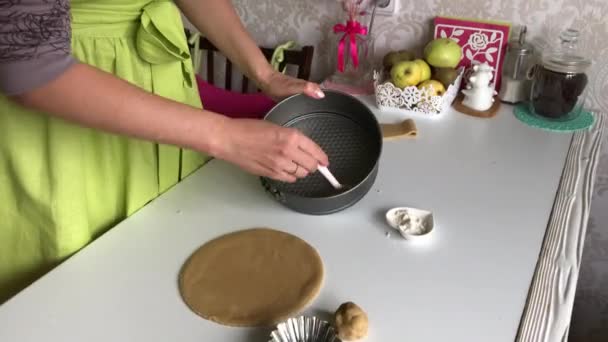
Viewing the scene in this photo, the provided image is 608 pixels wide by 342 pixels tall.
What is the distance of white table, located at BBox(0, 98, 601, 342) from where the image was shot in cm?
74

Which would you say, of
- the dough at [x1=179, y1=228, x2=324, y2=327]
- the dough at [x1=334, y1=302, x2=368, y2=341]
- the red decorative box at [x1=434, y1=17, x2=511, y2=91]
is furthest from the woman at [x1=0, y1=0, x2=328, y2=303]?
the red decorative box at [x1=434, y1=17, x2=511, y2=91]

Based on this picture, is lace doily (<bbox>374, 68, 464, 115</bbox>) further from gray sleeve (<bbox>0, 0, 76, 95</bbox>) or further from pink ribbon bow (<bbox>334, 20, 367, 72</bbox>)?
gray sleeve (<bbox>0, 0, 76, 95</bbox>)

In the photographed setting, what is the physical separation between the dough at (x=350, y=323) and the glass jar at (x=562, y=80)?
78cm

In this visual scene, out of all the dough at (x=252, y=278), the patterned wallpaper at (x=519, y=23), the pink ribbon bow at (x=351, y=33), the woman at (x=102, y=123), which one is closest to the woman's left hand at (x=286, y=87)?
the woman at (x=102, y=123)

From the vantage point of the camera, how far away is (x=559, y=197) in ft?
3.31

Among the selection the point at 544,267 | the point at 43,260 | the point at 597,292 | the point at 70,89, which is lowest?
the point at 597,292

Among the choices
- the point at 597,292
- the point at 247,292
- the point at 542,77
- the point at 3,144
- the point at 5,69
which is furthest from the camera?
the point at 597,292

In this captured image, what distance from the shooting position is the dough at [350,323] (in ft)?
2.30

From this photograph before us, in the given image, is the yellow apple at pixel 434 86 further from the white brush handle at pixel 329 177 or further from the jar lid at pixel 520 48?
the white brush handle at pixel 329 177

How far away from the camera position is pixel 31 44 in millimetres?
672

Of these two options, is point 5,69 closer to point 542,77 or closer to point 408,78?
point 408,78

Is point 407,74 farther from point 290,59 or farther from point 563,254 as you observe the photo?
point 563,254

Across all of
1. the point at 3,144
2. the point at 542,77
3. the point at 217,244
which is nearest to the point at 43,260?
the point at 3,144

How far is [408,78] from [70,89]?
30.8 inches
